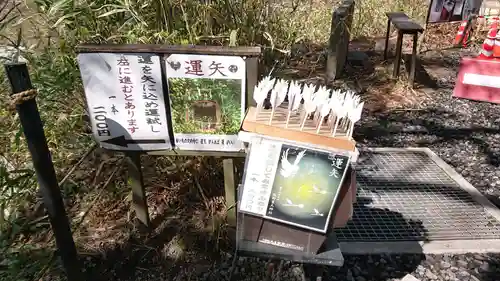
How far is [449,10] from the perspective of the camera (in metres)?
6.35

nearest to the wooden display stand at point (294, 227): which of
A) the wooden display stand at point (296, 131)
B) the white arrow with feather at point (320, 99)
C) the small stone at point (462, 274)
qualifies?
the wooden display stand at point (296, 131)

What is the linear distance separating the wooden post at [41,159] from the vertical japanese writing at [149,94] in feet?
1.90

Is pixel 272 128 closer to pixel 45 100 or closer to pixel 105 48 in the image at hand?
pixel 105 48

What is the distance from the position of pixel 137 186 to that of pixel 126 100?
656 millimetres

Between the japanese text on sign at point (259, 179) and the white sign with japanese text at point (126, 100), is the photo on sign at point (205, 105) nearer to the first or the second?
the white sign with japanese text at point (126, 100)

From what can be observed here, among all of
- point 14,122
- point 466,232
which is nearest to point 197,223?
point 14,122

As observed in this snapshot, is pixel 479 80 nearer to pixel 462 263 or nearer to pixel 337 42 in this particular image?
pixel 337 42

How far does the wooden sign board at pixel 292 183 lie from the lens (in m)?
1.96

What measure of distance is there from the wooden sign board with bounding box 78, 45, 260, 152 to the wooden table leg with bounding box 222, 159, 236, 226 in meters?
0.16

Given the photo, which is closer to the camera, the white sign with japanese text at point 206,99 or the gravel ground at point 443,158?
the white sign with japanese text at point 206,99

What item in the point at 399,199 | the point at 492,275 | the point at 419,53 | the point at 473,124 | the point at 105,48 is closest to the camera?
the point at 105,48

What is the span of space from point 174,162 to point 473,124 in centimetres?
364

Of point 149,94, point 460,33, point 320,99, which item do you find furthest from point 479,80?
point 149,94

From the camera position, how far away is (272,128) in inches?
78.5
